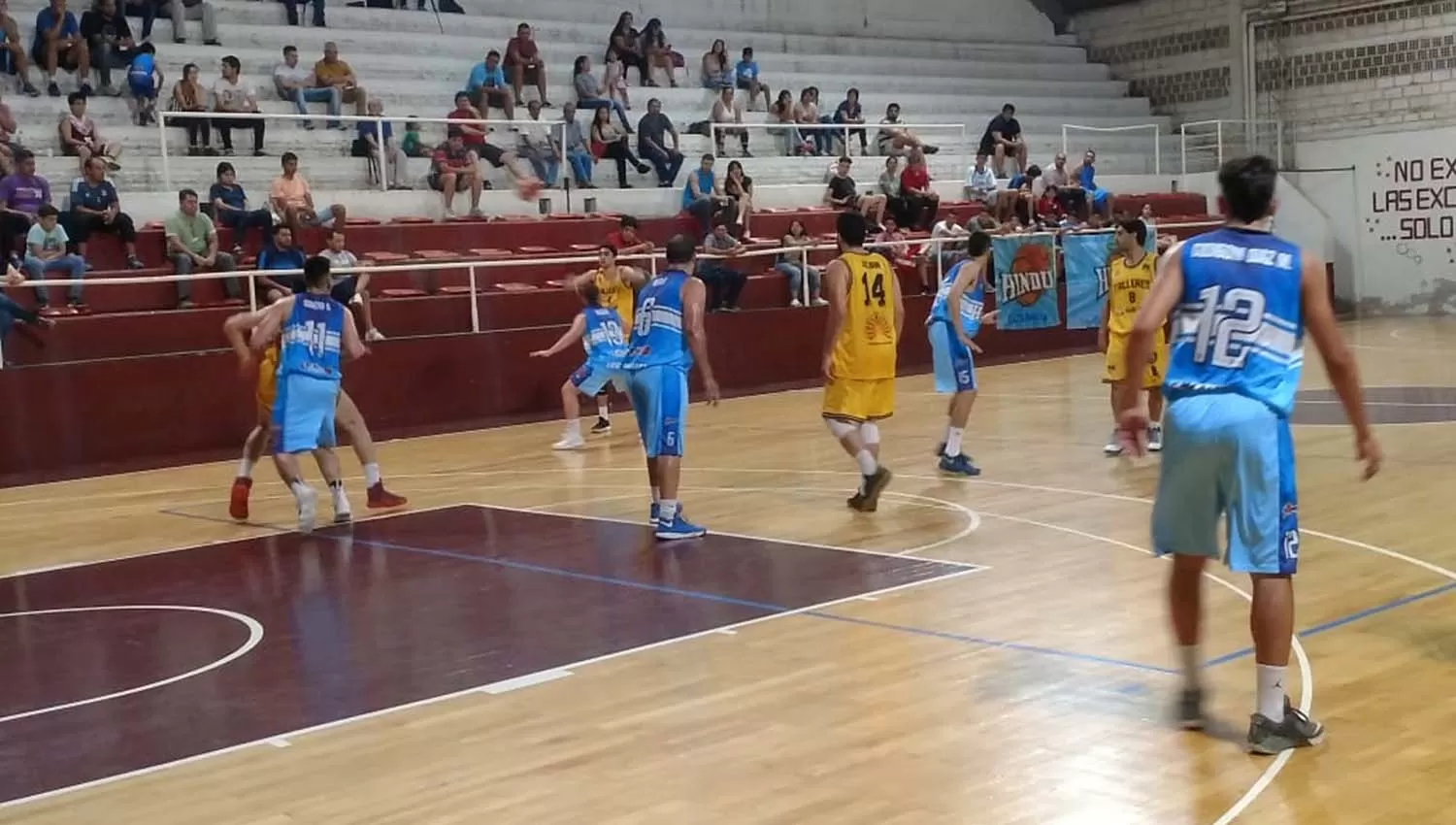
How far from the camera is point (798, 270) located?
2056 centimetres

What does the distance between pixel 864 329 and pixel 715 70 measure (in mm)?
15862

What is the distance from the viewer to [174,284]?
16.3 m

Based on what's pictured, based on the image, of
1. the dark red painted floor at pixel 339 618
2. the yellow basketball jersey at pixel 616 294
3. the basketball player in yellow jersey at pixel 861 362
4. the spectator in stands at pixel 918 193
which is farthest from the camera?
the spectator in stands at pixel 918 193

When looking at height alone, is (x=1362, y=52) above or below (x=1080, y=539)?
above

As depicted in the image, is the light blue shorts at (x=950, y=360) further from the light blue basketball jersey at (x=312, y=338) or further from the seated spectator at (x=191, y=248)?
the seated spectator at (x=191, y=248)

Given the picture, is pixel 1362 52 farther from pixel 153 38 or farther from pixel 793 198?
pixel 153 38

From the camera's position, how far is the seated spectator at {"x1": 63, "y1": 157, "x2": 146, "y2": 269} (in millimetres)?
16016

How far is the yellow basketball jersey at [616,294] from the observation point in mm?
14914

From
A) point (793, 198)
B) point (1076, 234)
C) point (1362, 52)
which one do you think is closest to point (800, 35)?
point (793, 198)

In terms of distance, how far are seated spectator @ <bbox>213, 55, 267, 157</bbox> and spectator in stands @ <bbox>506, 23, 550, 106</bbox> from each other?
405 centimetres

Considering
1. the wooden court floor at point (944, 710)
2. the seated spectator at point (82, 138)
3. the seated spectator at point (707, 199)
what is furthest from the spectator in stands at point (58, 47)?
the wooden court floor at point (944, 710)

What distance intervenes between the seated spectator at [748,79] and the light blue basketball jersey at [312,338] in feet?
51.0

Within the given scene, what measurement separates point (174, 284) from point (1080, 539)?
10.7 m

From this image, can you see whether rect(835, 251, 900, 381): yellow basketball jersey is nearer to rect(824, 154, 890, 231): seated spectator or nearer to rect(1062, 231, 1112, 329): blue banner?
rect(824, 154, 890, 231): seated spectator
